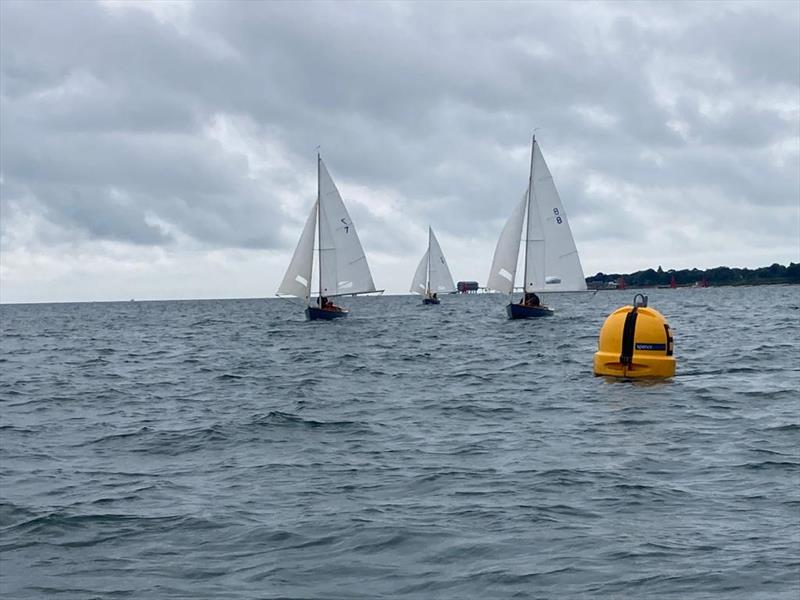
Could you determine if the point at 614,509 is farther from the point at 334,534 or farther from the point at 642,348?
the point at 642,348

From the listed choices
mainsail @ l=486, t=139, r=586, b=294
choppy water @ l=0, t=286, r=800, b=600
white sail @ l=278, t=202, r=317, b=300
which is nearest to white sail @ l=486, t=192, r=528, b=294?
mainsail @ l=486, t=139, r=586, b=294

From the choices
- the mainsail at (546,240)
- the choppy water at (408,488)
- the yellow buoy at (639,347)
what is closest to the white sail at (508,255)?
the mainsail at (546,240)

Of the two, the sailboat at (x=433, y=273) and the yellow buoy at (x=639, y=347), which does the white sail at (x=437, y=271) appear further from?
the yellow buoy at (x=639, y=347)

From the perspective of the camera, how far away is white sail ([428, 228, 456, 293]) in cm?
10625

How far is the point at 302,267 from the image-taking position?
6062cm

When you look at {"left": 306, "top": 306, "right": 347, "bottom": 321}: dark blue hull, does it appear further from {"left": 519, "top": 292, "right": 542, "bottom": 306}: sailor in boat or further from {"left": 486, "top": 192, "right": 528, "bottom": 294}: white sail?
{"left": 519, "top": 292, "right": 542, "bottom": 306}: sailor in boat

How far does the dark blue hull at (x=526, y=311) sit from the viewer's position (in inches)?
2142

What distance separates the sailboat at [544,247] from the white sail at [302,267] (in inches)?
501

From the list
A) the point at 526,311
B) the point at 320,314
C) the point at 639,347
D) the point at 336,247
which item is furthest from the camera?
the point at 336,247

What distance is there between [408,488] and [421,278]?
9937 cm

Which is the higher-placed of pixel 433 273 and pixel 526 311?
pixel 433 273

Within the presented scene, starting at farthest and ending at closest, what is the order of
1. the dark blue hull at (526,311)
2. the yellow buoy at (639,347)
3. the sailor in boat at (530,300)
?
1. the sailor in boat at (530,300)
2. the dark blue hull at (526,311)
3. the yellow buoy at (639,347)

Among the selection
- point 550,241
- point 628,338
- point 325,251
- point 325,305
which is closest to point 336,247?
point 325,251

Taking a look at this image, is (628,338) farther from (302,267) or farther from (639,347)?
(302,267)
